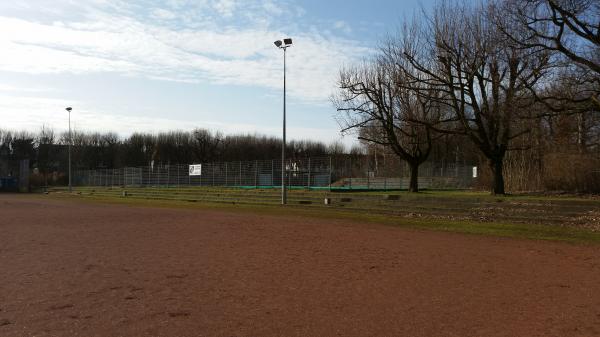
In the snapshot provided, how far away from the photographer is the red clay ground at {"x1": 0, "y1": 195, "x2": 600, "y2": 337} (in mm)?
6418

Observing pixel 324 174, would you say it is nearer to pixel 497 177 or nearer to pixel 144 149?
pixel 497 177

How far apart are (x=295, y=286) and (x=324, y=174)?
2823 cm

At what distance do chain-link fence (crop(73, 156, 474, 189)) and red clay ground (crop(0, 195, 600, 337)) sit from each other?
69.1 ft

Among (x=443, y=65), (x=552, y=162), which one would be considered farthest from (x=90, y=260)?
(x=552, y=162)

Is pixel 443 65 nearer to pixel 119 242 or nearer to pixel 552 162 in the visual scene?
pixel 552 162

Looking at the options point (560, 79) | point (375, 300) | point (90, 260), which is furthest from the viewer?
point (560, 79)

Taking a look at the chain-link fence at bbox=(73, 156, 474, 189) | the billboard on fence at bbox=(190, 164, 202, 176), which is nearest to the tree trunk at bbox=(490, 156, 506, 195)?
the chain-link fence at bbox=(73, 156, 474, 189)

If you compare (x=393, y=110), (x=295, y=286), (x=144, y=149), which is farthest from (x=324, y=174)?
(x=144, y=149)

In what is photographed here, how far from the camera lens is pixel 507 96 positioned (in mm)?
24328

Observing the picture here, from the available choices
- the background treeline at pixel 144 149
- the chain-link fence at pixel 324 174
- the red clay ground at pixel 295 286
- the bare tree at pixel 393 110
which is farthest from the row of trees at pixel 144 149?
the red clay ground at pixel 295 286

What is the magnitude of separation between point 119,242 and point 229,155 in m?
80.2

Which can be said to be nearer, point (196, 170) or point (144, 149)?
point (196, 170)

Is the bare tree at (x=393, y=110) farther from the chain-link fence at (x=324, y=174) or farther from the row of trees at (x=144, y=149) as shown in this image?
the row of trees at (x=144, y=149)

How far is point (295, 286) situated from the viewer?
29.1 feet
